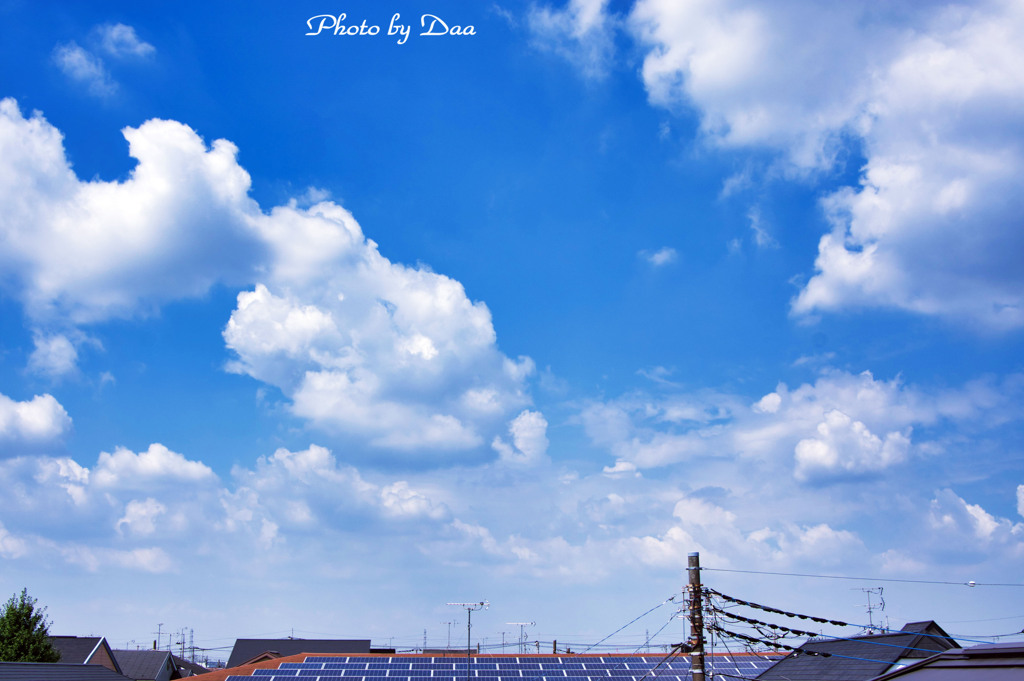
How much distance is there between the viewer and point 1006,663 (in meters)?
25.5

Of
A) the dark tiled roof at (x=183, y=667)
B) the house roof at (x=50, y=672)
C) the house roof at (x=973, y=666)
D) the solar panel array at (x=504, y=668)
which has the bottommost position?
the dark tiled roof at (x=183, y=667)

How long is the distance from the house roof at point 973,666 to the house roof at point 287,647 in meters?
86.3

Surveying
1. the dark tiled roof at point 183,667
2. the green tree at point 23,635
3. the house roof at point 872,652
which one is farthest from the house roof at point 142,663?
the house roof at point 872,652

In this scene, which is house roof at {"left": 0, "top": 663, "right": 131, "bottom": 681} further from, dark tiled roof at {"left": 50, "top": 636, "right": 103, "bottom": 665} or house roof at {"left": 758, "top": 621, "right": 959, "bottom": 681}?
house roof at {"left": 758, "top": 621, "right": 959, "bottom": 681}

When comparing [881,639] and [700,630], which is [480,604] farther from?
[700,630]

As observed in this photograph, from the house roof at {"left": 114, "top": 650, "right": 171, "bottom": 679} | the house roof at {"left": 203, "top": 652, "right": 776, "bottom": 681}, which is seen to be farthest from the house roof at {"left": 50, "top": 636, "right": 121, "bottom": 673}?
the house roof at {"left": 203, "top": 652, "right": 776, "bottom": 681}

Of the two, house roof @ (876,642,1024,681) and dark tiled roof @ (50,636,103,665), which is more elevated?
house roof @ (876,642,1024,681)

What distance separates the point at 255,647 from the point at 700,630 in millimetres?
91095

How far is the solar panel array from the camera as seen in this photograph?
64250 mm

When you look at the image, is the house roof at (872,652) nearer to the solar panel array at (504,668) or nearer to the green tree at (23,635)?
the solar panel array at (504,668)

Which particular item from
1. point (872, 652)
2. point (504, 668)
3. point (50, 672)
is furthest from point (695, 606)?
point (50, 672)

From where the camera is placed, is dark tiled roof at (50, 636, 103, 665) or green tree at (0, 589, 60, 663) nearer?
green tree at (0, 589, 60, 663)

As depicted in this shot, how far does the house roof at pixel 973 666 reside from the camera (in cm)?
2506

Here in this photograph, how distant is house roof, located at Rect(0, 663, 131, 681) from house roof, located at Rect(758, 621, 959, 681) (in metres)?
49.5
